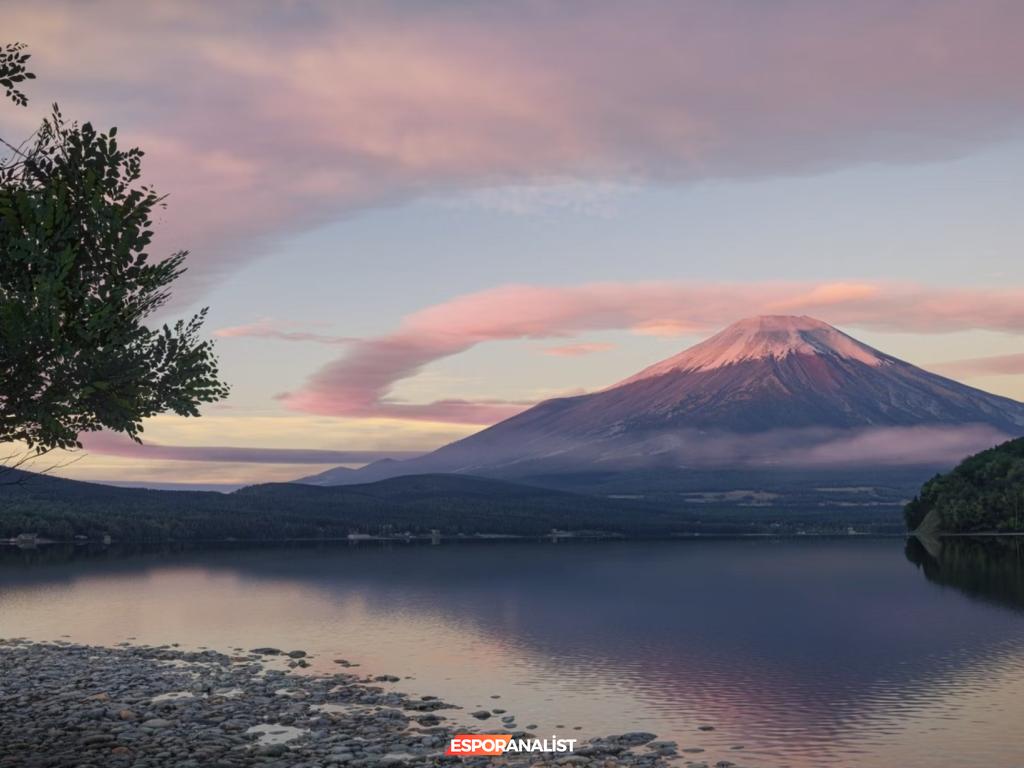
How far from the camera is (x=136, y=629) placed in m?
83.2

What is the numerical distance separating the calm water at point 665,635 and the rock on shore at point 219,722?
220 inches

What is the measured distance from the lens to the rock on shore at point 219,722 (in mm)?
34750

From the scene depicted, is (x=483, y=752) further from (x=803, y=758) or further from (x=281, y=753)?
(x=803, y=758)

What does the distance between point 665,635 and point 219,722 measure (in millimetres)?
49527

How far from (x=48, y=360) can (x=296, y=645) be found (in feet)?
151

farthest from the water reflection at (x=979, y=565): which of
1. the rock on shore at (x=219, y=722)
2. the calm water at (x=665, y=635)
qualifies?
the rock on shore at (x=219, y=722)

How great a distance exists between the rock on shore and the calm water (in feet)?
18.4

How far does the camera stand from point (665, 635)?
278ft

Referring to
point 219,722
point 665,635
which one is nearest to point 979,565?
point 665,635

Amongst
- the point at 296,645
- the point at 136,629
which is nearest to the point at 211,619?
the point at 136,629

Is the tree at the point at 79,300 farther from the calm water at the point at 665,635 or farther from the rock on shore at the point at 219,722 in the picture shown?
the calm water at the point at 665,635

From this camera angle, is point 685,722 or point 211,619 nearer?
point 685,722

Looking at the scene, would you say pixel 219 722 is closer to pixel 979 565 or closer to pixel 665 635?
pixel 665 635

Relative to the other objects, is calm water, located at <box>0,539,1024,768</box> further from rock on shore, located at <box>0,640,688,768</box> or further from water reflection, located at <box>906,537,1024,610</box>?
rock on shore, located at <box>0,640,688,768</box>
